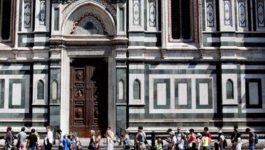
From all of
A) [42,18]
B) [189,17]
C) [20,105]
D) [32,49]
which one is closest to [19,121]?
[20,105]

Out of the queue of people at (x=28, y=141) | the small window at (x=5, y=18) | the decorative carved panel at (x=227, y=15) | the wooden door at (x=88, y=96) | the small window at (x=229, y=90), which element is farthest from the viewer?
the small window at (x=5, y=18)

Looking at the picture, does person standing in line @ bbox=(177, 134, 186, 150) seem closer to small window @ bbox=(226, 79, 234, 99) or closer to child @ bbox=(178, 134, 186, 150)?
child @ bbox=(178, 134, 186, 150)

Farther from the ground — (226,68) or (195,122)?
(226,68)

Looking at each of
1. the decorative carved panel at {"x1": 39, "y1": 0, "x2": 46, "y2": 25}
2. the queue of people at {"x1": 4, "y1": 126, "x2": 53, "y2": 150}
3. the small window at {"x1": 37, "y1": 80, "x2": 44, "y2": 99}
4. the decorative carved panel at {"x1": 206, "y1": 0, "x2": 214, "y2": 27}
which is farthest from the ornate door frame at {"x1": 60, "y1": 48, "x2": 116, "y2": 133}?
the decorative carved panel at {"x1": 206, "y1": 0, "x2": 214, "y2": 27}

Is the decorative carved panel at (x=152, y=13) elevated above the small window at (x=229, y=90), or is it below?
above

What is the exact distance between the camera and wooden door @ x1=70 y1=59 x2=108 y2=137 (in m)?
24.6

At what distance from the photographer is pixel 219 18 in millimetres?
24906

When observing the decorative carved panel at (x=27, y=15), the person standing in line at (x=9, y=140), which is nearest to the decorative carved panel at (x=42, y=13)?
the decorative carved panel at (x=27, y=15)

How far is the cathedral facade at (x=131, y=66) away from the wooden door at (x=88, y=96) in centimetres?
6

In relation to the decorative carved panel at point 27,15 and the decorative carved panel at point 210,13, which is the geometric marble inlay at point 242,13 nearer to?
the decorative carved panel at point 210,13

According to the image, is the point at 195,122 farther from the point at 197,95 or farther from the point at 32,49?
the point at 32,49

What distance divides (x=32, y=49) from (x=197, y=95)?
10444 mm

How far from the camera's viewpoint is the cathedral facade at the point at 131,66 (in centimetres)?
2422

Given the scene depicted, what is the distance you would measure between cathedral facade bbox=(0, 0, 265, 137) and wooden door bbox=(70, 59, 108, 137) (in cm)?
6
